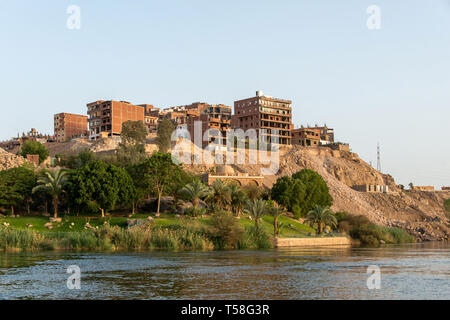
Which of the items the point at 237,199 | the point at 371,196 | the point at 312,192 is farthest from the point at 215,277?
the point at 371,196

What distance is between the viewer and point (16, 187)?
2813 inches

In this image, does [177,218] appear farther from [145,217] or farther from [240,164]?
[240,164]

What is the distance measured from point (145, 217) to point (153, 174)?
8422 mm

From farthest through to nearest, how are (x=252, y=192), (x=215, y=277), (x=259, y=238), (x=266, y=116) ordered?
1. (x=266, y=116)
2. (x=252, y=192)
3. (x=259, y=238)
4. (x=215, y=277)

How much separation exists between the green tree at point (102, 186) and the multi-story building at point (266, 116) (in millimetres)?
79065

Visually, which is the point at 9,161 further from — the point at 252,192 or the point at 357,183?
the point at 357,183

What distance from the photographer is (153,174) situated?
7625 centimetres

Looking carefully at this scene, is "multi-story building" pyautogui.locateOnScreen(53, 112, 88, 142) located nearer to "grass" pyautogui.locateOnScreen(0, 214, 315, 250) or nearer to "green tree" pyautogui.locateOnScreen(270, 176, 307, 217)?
"green tree" pyautogui.locateOnScreen(270, 176, 307, 217)

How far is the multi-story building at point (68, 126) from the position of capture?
6373 inches

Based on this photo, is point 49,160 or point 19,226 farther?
point 49,160

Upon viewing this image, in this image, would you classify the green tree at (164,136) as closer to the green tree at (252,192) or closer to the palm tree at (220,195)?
the green tree at (252,192)

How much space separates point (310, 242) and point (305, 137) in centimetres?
9519
